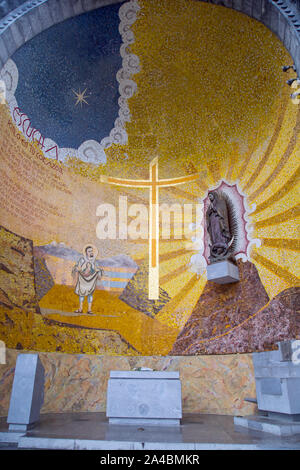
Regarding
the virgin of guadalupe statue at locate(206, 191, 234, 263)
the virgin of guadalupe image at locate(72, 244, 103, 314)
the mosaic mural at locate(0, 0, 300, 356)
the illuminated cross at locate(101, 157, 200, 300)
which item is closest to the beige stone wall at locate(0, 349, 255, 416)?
the mosaic mural at locate(0, 0, 300, 356)

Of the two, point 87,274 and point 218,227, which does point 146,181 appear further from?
point 87,274

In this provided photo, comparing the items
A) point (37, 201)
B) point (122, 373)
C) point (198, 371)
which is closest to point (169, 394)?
point (122, 373)

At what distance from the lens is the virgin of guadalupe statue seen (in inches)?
318

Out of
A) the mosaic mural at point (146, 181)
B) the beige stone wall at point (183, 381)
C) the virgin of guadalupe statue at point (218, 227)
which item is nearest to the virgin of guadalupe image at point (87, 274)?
the mosaic mural at point (146, 181)

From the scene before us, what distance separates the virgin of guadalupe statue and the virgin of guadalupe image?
2.81 metres

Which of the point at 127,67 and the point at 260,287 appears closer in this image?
the point at 260,287

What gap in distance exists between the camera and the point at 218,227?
823cm

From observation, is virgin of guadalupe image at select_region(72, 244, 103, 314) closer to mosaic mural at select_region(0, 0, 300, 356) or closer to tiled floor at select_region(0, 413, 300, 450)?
mosaic mural at select_region(0, 0, 300, 356)

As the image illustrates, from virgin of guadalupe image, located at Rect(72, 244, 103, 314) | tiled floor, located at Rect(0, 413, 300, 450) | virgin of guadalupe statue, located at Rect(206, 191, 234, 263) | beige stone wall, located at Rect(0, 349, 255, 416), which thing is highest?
virgin of guadalupe statue, located at Rect(206, 191, 234, 263)

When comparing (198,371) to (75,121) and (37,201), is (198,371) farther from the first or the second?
(75,121)

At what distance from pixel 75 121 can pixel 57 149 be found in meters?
0.87

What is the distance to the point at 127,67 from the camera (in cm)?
894

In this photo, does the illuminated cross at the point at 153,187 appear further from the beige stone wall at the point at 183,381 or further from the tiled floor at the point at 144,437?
the tiled floor at the point at 144,437

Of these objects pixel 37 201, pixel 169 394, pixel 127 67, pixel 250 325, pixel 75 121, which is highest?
pixel 127 67
